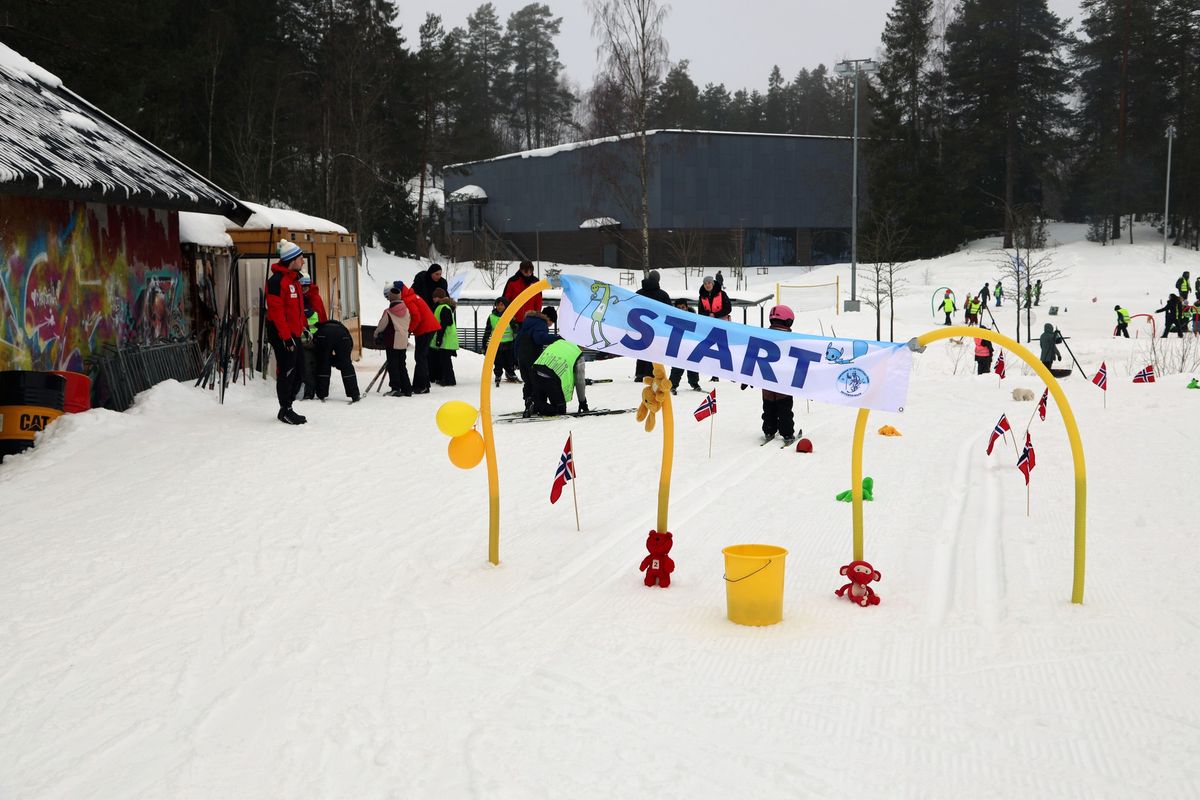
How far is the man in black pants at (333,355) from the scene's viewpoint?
45.1 ft

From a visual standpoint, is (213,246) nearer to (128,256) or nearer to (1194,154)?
(128,256)

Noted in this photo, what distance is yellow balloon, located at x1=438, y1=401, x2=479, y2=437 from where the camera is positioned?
247 inches

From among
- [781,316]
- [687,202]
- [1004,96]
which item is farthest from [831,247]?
[781,316]

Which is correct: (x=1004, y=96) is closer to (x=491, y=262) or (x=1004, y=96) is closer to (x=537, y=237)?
(x=537, y=237)

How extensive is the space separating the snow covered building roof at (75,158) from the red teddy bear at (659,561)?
6615mm

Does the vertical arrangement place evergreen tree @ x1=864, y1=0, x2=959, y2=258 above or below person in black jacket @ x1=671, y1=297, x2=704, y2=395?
above

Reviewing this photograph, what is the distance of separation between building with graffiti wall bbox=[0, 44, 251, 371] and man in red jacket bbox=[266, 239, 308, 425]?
1790 mm

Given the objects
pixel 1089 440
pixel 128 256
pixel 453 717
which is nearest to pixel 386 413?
pixel 128 256

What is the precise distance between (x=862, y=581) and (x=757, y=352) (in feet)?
4.55

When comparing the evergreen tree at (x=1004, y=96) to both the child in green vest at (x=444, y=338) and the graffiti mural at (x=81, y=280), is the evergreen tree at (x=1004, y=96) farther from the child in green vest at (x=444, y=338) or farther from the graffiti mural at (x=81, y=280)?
the graffiti mural at (x=81, y=280)

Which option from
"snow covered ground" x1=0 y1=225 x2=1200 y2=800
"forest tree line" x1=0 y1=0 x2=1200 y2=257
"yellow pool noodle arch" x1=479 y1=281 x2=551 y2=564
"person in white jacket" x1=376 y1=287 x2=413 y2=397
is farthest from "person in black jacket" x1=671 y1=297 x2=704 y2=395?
Answer: "forest tree line" x1=0 y1=0 x2=1200 y2=257

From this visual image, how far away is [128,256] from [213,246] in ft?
7.94

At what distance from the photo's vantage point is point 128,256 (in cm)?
1301

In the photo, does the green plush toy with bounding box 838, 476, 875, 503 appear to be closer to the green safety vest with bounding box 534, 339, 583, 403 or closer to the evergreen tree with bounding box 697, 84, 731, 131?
the green safety vest with bounding box 534, 339, 583, 403
